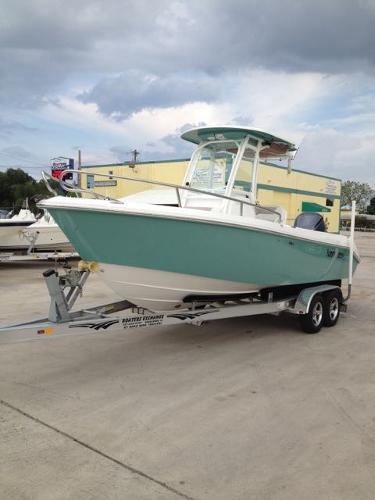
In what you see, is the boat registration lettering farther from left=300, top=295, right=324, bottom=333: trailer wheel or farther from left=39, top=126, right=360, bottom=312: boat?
left=300, top=295, right=324, bottom=333: trailer wheel

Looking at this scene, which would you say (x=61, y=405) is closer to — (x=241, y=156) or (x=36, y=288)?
(x=241, y=156)

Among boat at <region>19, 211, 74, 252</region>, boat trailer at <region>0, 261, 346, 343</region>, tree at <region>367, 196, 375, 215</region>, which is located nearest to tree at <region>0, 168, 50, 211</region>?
boat at <region>19, 211, 74, 252</region>

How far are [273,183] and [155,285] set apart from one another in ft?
63.5

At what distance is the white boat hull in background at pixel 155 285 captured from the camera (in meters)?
4.90

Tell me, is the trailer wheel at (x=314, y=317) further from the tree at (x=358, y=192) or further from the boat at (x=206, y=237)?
the tree at (x=358, y=192)

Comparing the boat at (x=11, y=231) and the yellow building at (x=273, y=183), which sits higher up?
the yellow building at (x=273, y=183)

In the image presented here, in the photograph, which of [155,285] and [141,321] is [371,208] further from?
[141,321]

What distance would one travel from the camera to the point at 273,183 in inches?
926

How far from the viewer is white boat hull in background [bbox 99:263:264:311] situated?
490 cm

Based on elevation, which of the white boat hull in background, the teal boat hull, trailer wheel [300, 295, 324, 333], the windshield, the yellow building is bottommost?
trailer wheel [300, 295, 324, 333]

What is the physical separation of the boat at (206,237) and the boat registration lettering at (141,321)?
1.01ft

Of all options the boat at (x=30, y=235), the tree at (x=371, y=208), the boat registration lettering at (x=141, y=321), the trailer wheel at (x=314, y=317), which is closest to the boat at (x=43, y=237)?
the boat at (x=30, y=235)

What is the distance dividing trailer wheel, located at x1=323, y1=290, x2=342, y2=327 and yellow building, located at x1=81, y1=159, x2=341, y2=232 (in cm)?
1400

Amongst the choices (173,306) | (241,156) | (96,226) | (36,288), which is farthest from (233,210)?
(36,288)
